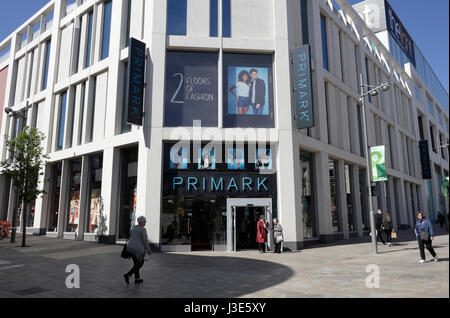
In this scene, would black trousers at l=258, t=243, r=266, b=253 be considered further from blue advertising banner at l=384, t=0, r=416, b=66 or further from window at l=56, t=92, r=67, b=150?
blue advertising banner at l=384, t=0, r=416, b=66

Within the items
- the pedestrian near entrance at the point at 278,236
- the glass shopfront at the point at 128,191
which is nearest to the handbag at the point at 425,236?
the pedestrian near entrance at the point at 278,236

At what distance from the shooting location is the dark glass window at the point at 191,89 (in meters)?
17.1

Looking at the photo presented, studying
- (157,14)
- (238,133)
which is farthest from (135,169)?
(157,14)

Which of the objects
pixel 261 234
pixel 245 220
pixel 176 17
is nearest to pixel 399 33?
pixel 176 17

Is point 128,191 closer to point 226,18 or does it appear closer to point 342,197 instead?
point 226,18

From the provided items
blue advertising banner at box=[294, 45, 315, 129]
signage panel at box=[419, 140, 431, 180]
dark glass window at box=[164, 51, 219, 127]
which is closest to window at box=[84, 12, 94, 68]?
dark glass window at box=[164, 51, 219, 127]

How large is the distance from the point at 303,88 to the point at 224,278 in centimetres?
→ 1213

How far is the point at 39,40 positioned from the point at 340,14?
1004 inches

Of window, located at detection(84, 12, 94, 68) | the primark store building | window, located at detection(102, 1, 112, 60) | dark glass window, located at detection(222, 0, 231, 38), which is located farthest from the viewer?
window, located at detection(84, 12, 94, 68)

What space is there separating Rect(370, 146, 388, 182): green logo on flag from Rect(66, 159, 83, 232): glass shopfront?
57.5 feet

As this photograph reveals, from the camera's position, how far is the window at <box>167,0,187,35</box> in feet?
58.7

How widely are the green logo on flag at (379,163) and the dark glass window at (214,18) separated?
10.4 metres

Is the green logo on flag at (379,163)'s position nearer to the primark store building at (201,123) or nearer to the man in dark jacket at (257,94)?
the primark store building at (201,123)

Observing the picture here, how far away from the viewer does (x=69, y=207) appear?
2222cm
